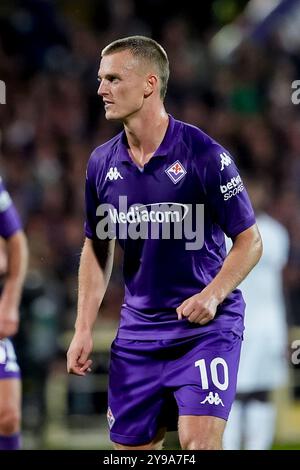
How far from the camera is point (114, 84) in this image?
5.68 metres

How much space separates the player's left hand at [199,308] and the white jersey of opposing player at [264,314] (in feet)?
12.9

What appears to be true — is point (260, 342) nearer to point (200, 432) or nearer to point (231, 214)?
point (231, 214)

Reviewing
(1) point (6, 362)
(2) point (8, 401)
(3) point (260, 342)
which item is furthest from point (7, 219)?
(3) point (260, 342)

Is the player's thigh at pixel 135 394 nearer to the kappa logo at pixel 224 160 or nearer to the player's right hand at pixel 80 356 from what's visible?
the player's right hand at pixel 80 356

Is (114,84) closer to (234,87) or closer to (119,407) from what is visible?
(119,407)

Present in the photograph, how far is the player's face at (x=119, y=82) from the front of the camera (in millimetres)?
5672

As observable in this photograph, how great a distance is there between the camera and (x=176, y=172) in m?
5.67

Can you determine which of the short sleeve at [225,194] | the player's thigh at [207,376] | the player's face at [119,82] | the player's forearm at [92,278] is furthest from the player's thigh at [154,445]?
the player's face at [119,82]

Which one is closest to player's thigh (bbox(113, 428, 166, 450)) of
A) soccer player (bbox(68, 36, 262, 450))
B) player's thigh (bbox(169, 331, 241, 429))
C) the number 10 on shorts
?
soccer player (bbox(68, 36, 262, 450))

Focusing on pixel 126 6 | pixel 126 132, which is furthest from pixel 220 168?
pixel 126 6

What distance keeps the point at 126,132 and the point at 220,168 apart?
517mm

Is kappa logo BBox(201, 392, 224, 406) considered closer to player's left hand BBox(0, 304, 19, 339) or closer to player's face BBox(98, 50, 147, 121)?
player's face BBox(98, 50, 147, 121)

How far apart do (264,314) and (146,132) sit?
395 cm

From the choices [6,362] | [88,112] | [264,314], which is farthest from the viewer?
[88,112]
